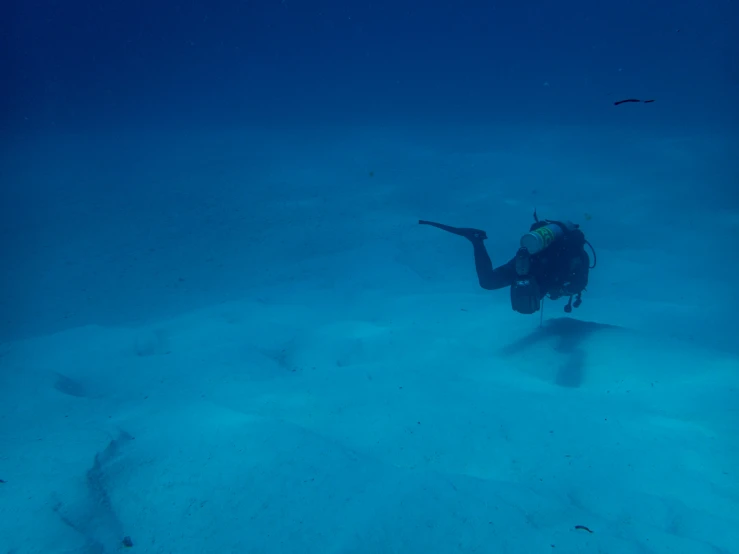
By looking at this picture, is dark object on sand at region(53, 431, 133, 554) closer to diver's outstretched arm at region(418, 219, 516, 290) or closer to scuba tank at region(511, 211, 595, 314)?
scuba tank at region(511, 211, 595, 314)

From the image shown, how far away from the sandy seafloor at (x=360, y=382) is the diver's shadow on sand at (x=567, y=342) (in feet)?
0.15

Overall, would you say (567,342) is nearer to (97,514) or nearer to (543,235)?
(543,235)

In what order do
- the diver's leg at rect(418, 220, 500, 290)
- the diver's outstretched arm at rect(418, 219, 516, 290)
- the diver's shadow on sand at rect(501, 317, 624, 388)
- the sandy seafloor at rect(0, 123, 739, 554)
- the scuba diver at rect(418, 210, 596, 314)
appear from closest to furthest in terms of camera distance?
the sandy seafloor at rect(0, 123, 739, 554) < the diver's shadow on sand at rect(501, 317, 624, 388) < the scuba diver at rect(418, 210, 596, 314) < the diver's outstretched arm at rect(418, 219, 516, 290) < the diver's leg at rect(418, 220, 500, 290)

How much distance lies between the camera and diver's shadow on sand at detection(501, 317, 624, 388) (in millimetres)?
5137

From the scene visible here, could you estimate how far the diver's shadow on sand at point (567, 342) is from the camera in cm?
514

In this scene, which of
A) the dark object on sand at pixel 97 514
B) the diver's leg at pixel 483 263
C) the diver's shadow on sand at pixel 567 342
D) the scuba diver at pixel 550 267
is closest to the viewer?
the dark object on sand at pixel 97 514

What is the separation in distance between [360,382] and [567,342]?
9.66 ft

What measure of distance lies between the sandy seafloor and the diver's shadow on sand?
Answer: 1.8 inches

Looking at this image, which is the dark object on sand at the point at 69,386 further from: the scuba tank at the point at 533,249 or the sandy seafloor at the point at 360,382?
the scuba tank at the point at 533,249

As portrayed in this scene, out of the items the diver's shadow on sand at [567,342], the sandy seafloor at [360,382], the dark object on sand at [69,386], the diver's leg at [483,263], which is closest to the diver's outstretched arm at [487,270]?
the diver's leg at [483,263]

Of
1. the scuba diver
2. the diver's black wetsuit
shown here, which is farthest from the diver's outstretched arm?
the diver's black wetsuit

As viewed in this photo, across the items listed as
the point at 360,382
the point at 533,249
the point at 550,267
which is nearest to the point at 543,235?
the point at 533,249

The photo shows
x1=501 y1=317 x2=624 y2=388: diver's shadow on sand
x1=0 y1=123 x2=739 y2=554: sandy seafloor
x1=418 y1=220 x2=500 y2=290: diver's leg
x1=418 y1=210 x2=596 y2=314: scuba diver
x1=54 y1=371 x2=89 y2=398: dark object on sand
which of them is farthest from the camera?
x1=418 y1=220 x2=500 y2=290: diver's leg

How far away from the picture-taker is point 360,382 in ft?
15.5
